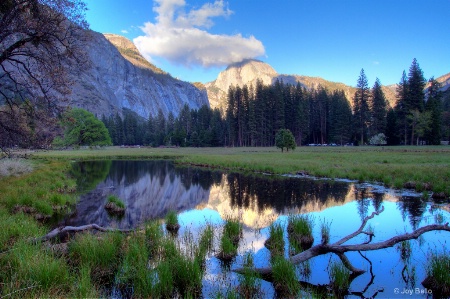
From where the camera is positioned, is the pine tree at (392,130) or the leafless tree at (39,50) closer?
the leafless tree at (39,50)

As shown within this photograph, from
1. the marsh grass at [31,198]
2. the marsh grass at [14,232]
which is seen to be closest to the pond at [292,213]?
the marsh grass at [31,198]

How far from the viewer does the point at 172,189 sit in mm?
25141

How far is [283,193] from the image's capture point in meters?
20.8

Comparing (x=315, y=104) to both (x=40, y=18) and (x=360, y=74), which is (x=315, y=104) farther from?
(x=40, y=18)

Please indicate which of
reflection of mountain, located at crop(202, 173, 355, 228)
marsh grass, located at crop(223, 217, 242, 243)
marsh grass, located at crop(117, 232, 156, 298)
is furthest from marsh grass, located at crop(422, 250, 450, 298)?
reflection of mountain, located at crop(202, 173, 355, 228)

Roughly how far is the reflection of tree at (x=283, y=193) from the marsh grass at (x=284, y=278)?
9.10 meters

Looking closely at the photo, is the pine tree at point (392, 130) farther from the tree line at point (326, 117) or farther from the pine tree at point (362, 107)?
the pine tree at point (362, 107)

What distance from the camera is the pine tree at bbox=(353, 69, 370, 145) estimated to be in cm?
7675

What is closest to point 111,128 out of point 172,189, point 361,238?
point 172,189

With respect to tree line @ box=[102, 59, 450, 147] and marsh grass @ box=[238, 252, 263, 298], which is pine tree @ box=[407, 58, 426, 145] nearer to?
tree line @ box=[102, 59, 450, 147]

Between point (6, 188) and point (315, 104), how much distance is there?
9272cm

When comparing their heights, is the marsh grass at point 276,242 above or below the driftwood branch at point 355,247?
below

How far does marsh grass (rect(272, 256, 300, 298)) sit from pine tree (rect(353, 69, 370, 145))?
7773 cm

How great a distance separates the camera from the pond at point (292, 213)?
723cm
